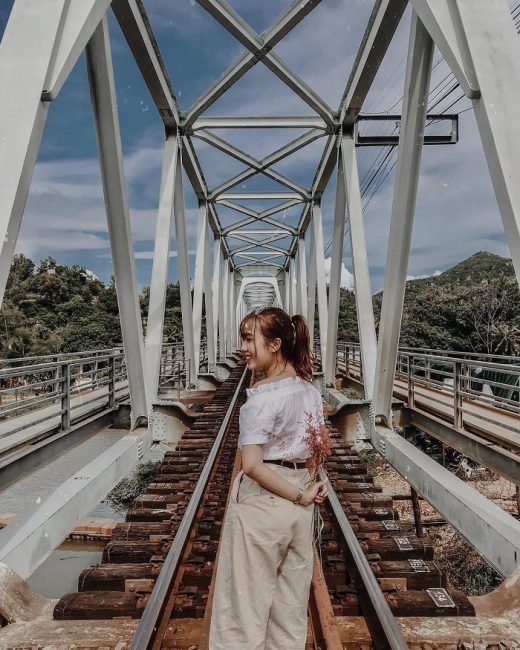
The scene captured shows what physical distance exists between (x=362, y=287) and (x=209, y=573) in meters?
5.88

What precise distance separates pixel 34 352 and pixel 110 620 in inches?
1525

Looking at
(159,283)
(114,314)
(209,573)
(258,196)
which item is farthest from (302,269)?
(114,314)

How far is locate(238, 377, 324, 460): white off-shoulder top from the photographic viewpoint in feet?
5.02

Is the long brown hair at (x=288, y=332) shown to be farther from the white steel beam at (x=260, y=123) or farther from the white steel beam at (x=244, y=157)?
the white steel beam at (x=244, y=157)

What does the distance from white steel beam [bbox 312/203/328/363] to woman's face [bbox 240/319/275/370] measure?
12.2m

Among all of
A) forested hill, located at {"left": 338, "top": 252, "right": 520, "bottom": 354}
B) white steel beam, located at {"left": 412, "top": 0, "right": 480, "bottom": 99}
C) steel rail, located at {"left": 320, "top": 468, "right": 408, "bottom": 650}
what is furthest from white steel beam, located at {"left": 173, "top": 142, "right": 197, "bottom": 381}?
forested hill, located at {"left": 338, "top": 252, "right": 520, "bottom": 354}

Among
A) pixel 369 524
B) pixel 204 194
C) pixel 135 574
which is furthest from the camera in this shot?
pixel 204 194

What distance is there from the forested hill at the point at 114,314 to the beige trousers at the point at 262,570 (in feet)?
102

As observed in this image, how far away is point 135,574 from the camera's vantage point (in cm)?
294

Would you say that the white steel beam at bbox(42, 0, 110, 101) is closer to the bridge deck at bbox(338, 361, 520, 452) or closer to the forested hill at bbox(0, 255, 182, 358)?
the bridge deck at bbox(338, 361, 520, 452)

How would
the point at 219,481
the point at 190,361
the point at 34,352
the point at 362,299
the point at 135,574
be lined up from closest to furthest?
the point at 135,574
the point at 219,481
the point at 362,299
the point at 190,361
the point at 34,352

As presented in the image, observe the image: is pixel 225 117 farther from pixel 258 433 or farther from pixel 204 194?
pixel 258 433

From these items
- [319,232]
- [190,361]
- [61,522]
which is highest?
[319,232]

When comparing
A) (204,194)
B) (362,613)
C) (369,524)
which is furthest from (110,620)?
(204,194)
